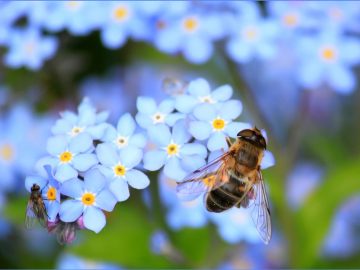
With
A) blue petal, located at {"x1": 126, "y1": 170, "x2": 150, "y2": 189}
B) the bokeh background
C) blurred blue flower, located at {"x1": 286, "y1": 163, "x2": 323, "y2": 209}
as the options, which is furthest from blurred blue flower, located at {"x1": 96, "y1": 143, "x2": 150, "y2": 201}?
blurred blue flower, located at {"x1": 286, "y1": 163, "x2": 323, "y2": 209}

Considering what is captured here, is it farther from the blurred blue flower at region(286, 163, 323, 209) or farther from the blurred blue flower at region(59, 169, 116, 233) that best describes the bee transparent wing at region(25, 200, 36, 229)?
the blurred blue flower at region(286, 163, 323, 209)

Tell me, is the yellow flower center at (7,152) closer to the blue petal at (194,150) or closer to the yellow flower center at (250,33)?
the yellow flower center at (250,33)

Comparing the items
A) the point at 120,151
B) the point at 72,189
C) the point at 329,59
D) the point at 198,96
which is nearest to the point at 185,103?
the point at 198,96

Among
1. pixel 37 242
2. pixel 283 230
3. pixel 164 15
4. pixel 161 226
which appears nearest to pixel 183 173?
pixel 161 226

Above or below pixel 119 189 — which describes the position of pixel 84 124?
above

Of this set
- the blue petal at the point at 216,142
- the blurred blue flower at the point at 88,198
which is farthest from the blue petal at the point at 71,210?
the blue petal at the point at 216,142

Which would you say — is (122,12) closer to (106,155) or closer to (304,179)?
(106,155)

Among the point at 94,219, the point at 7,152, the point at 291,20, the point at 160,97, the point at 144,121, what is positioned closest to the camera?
the point at 94,219
